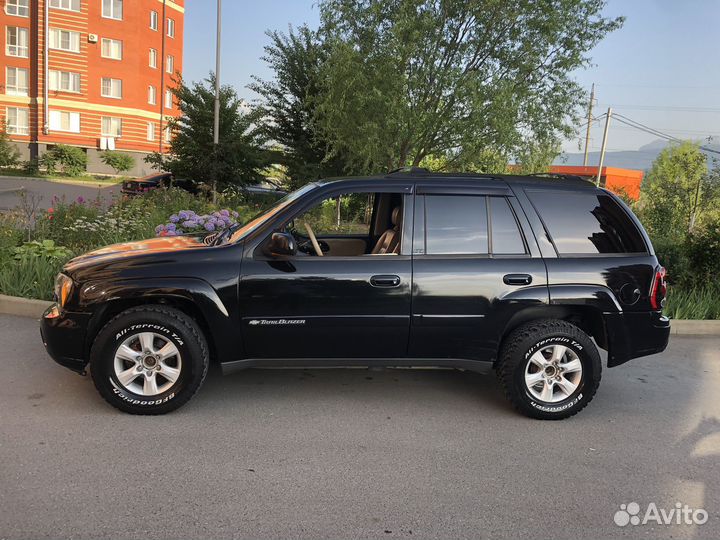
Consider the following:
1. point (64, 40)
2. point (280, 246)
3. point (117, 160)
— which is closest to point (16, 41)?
point (64, 40)

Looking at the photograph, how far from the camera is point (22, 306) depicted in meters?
6.79

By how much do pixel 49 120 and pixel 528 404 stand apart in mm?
47010

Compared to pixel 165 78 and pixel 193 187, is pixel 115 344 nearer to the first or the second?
pixel 193 187

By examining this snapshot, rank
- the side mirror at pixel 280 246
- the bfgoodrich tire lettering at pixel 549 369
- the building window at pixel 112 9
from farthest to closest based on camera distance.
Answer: the building window at pixel 112 9, the bfgoodrich tire lettering at pixel 549 369, the side mirror at pixel 280 246

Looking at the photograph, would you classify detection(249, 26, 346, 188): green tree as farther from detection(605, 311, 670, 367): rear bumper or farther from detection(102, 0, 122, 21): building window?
detection(102, 0, 122, 21): building window

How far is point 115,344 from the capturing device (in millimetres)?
4176

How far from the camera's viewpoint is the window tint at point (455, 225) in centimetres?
448

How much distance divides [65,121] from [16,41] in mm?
6540

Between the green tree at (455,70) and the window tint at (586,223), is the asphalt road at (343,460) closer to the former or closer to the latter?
the window tint at (586,223)

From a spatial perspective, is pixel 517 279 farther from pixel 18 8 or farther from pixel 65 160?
pixel 18 8

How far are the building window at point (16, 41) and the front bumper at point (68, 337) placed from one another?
4753cm

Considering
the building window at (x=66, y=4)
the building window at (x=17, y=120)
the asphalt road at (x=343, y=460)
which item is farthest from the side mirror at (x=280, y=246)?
the building window at (x=66, y=4)

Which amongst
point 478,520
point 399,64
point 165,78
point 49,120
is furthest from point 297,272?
point 165,78

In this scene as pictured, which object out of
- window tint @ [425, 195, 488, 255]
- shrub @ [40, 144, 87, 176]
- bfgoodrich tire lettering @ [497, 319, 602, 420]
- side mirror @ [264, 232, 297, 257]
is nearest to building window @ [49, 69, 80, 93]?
shrub @ [40, 144, 87, 176]
